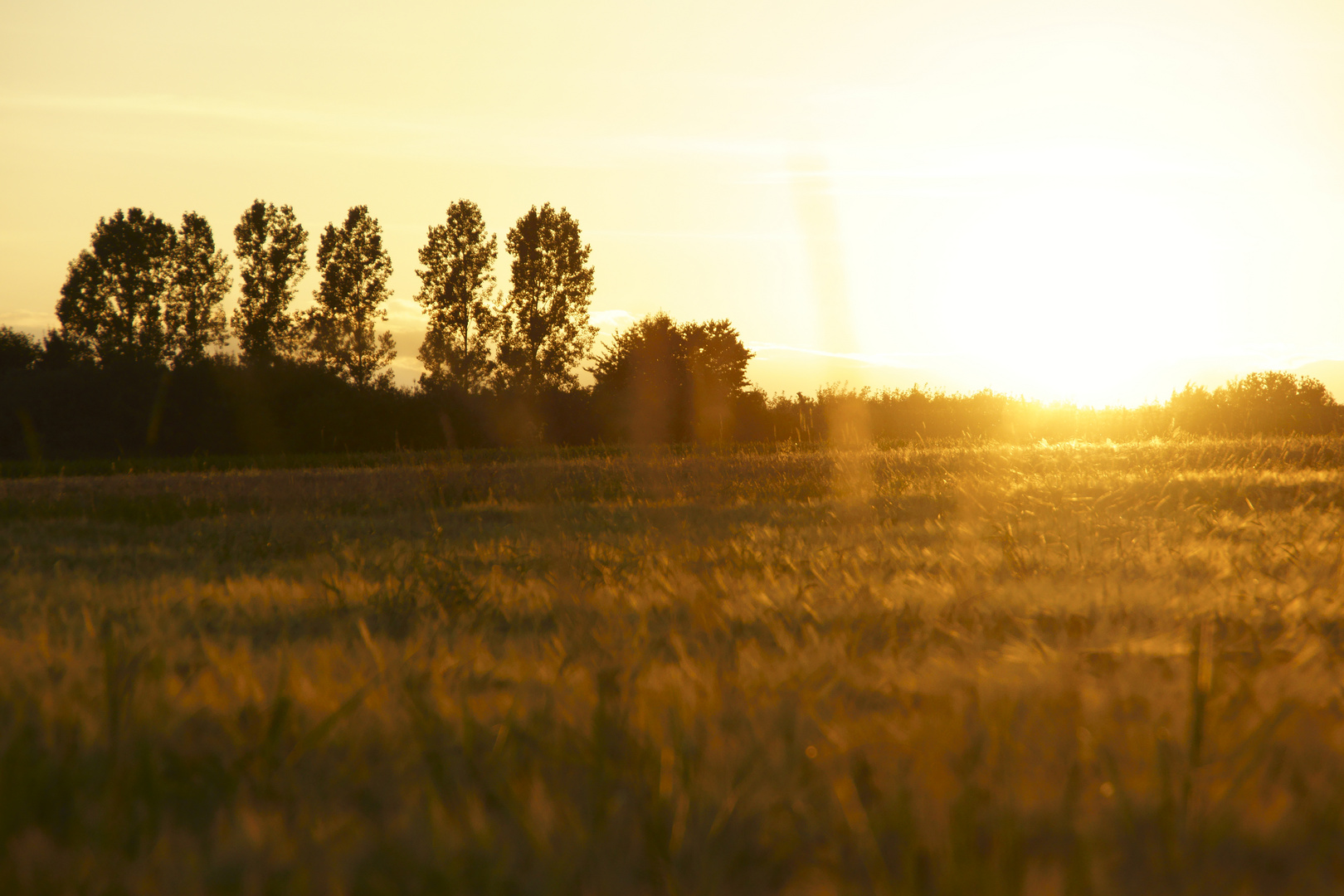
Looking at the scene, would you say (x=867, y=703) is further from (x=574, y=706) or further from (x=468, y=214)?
(x=468, y=214)

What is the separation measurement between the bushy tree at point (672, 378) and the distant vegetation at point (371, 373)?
0.28 feet

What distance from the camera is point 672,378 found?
36219 mm

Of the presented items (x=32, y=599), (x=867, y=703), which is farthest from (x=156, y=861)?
(x=32, y=599)

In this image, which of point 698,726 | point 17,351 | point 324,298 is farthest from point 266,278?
point 698,726

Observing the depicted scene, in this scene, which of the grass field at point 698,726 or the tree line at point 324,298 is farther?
the tree line at point 324,298

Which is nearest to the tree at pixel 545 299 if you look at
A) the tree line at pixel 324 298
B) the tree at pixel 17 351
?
the tree line at pixel 324 298

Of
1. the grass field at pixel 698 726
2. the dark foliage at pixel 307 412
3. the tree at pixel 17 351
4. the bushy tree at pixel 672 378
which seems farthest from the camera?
the tree at pixel 17 351

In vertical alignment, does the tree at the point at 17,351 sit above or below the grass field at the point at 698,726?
above

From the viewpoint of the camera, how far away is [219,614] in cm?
248

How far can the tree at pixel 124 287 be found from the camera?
38312 mm

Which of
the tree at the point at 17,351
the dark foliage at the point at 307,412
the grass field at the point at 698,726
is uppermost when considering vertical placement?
the tree at the point at 17,351

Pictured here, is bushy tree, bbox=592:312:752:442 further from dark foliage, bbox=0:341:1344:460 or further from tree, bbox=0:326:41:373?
tree, bbox=0:326:41:373

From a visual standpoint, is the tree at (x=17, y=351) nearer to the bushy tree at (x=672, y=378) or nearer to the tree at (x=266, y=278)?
the tree at (x=266, y=278)

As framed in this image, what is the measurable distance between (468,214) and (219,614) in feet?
130
